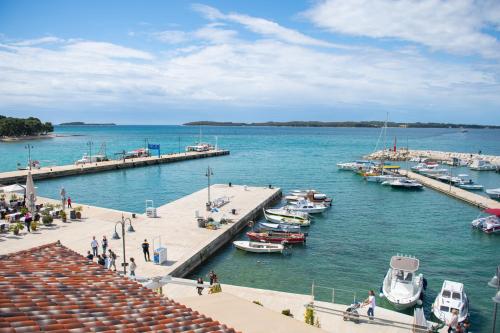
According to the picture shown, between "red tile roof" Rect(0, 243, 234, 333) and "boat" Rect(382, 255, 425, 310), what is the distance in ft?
52.0

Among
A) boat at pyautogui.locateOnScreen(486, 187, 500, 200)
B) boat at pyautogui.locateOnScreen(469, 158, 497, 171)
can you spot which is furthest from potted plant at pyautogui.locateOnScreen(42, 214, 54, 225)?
boat at pyautogui.locateOnScreen(469, 158, 497, 171)

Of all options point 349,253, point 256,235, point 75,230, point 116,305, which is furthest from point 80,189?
point 116,305

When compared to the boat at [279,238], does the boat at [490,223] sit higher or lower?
higher

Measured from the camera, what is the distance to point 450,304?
18.5 metres

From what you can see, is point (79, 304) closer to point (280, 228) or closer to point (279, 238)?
point (279, 238)

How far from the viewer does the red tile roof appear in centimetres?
517

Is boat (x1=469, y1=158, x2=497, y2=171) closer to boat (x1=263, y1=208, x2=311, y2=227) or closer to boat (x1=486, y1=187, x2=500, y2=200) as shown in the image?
boat (x1=486, y1=187, x2=500, y2=200)

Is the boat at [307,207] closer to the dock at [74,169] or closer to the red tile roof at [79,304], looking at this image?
the red tile roof at [79,304]

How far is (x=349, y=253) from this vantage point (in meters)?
27.7

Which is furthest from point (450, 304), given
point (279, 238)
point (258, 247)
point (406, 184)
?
point (406, 184)

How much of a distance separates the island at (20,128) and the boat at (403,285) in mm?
158267

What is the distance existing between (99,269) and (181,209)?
26.0 m

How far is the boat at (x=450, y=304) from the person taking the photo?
1817 cm

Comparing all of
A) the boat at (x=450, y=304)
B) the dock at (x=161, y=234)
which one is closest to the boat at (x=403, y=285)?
the boat at (x=450, y=304)
